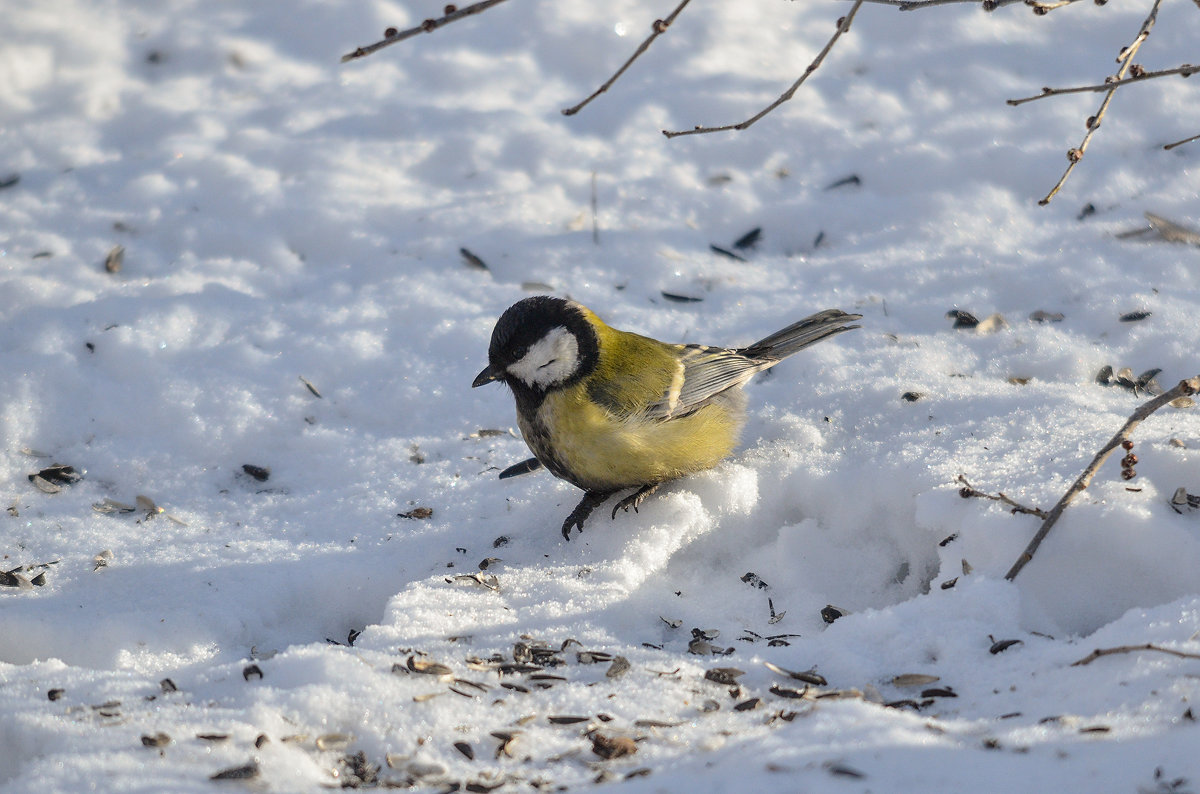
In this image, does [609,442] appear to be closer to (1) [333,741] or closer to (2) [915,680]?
(2) [915,680]

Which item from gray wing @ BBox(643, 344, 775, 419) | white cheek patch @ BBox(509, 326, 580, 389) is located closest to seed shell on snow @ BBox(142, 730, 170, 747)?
Answer: white cheek patch @ BBox(509, 326, 580, 389)

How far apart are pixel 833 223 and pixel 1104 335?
1.59 meters

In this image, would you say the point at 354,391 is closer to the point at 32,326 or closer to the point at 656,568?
the point at 32,326

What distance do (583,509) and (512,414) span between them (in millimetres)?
972

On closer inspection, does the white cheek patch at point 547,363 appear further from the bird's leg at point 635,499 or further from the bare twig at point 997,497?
the bare twig at point 997,497

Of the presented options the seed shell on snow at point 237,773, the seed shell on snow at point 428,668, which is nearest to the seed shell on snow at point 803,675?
the seed shell on snow at point 428,668

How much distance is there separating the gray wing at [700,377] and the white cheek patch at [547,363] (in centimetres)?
35

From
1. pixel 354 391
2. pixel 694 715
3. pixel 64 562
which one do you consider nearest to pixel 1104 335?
pixel 694 715

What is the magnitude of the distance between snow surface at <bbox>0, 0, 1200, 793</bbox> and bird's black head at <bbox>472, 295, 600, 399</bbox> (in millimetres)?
564

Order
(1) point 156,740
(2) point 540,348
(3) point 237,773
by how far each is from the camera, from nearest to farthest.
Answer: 1. (3) point 237,773
2. (1) point 156,740
3. (2) point 540,348

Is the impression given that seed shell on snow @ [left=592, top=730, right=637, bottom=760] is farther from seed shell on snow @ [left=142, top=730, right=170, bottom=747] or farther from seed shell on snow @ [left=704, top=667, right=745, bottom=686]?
seed shell on snow @ [left=142, top=730, right=170, bottom=747]

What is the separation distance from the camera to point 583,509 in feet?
12.2

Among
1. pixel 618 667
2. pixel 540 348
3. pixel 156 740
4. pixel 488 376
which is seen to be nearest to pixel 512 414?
pixel 488 376

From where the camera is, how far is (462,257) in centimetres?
528
